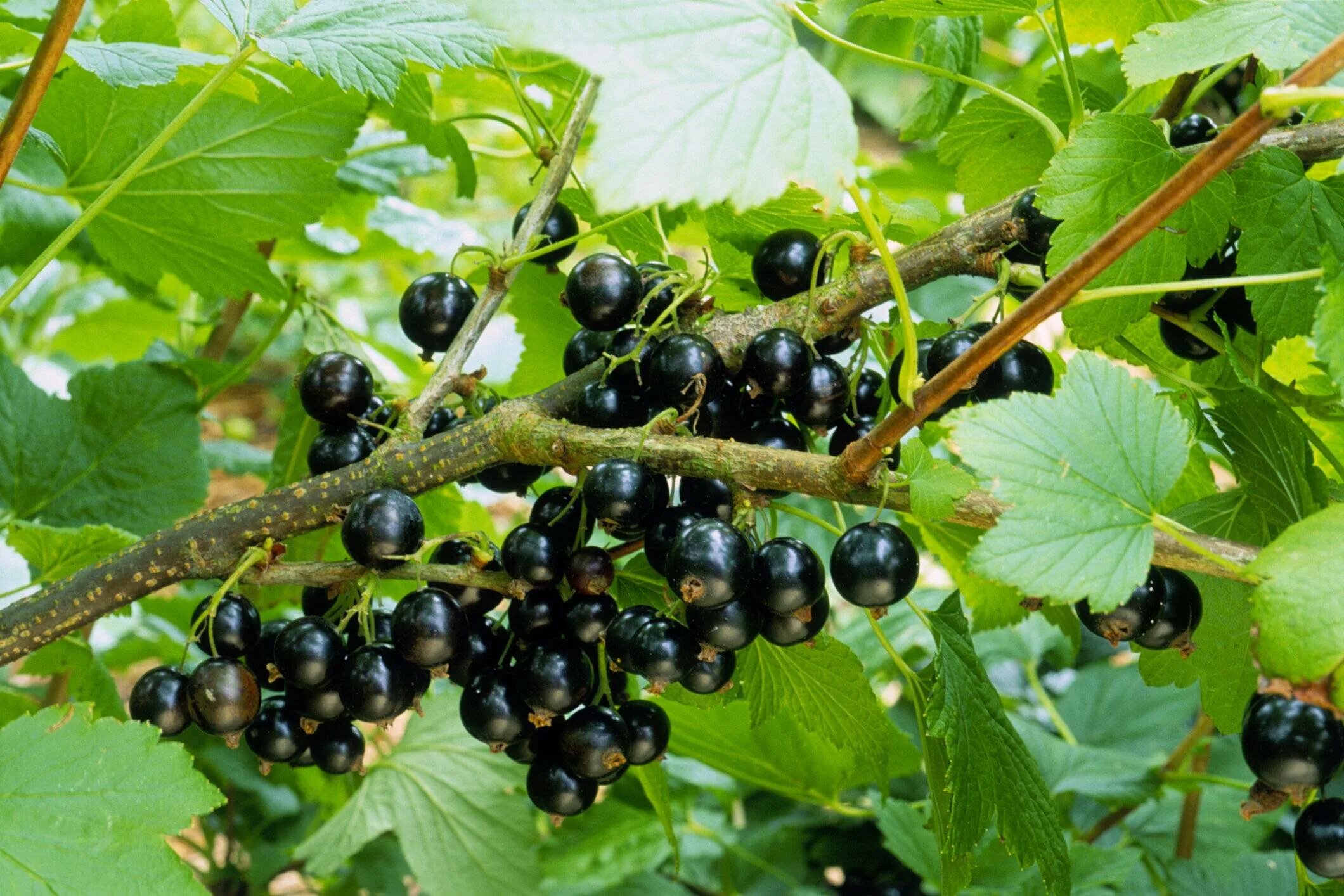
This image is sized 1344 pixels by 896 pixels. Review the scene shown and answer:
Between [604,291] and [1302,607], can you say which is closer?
[1302,607]

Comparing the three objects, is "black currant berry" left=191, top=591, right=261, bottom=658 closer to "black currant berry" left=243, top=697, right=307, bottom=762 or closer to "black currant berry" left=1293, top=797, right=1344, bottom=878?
"black currant berry" left=243, top=697, right=307, bottom=762

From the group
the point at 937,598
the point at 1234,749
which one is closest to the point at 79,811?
the point at 937,598

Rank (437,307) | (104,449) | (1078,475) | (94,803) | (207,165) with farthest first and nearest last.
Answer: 1. (104,449)
2. (207,165)
3. (437,307)
4. (94,803)
5. (1078,475)

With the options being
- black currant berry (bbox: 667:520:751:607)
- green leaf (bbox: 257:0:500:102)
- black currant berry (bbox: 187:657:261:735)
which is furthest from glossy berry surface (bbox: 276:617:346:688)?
green leaf (bbox: 257:0:500:102)

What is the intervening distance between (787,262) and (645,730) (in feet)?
1.25

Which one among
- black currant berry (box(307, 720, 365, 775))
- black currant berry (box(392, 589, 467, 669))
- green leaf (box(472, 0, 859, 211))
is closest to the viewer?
green leaf (box(472, 0, 859, 211))

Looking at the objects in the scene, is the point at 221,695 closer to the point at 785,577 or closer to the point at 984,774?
the point at 785,577

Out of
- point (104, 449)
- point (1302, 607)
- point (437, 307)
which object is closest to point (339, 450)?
point (437, 307)

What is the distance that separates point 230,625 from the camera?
78 centimetres

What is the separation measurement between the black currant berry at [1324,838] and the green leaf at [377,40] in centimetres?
77

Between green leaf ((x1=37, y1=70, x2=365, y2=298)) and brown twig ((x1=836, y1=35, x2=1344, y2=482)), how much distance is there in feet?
2.26

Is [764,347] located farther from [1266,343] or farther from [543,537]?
[1266,343]

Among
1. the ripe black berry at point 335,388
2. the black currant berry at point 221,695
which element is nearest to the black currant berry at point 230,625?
the black currant berry at point 221,695

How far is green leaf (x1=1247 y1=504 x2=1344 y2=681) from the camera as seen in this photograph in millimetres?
539
